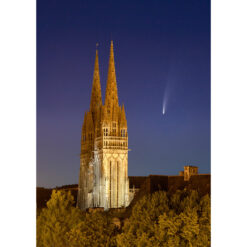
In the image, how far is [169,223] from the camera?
15.3 metres

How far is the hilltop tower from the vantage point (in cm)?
5164

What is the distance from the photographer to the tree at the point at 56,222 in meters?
17.4

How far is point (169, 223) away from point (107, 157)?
37.1 m

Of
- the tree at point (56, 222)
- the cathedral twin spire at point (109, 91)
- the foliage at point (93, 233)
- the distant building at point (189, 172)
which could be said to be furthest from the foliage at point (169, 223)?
the cathedral twin spire at point (109, 91)

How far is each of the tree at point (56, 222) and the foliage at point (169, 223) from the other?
2.38 metres

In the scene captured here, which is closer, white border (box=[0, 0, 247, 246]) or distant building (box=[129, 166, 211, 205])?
white border (box=[0, 0, 247, 246])

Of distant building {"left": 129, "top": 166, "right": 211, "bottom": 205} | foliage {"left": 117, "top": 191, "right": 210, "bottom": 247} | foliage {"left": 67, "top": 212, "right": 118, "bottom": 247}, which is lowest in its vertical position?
foliage {"left": 67, "top": 212, "right": 118, "bottom": 247}

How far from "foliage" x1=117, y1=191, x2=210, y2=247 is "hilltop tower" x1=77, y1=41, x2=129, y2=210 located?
111 feet

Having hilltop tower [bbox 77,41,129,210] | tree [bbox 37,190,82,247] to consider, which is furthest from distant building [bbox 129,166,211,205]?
hilltop tower [bbox 77,41,129,210]
